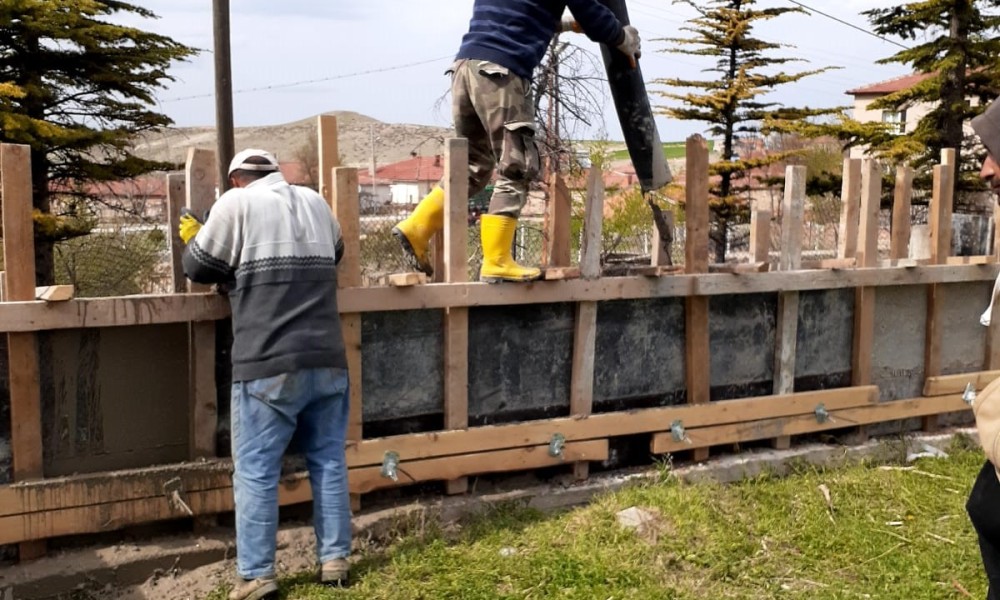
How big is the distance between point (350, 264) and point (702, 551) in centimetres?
222

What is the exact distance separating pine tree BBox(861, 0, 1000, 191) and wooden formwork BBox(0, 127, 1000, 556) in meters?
12.7

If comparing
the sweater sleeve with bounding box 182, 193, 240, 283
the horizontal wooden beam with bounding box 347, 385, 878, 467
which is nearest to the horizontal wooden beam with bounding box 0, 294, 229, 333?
the sweater sleeve with bounding box 182, 193, 240, 283

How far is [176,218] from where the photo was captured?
4.24 meters

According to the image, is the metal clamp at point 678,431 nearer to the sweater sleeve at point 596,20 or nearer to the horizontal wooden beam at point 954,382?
the horizontal wooden beam at point 954,382

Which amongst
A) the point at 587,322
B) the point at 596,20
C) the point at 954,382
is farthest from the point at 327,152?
the point at 954,382

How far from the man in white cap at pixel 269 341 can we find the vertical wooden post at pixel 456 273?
0.81 metres

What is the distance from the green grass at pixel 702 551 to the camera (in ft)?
13.3

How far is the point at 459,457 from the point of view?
4.70 m

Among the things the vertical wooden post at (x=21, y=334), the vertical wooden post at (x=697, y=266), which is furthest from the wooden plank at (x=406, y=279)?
the vertical wooden post at (x=697, y=266)

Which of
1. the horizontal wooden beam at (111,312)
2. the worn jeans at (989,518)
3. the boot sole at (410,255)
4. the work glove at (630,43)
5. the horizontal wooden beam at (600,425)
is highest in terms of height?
the work glove at (630,43)

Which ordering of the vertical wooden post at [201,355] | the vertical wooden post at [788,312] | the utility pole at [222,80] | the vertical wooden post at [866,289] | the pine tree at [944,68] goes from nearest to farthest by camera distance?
the vertical wooden post at [201,355] → the vertical wooden post at [788,312] → the vertical wooden post at [866,289] → the utility pole at [222,80] → the pine tree at [944,68]

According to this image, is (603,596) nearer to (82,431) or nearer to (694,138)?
(82,431)

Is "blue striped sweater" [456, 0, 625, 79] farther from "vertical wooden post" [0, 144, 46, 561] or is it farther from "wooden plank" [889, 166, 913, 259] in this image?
"wooden plank" [889, 166, 913, 259]

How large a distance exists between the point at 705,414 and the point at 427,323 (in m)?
1.82
